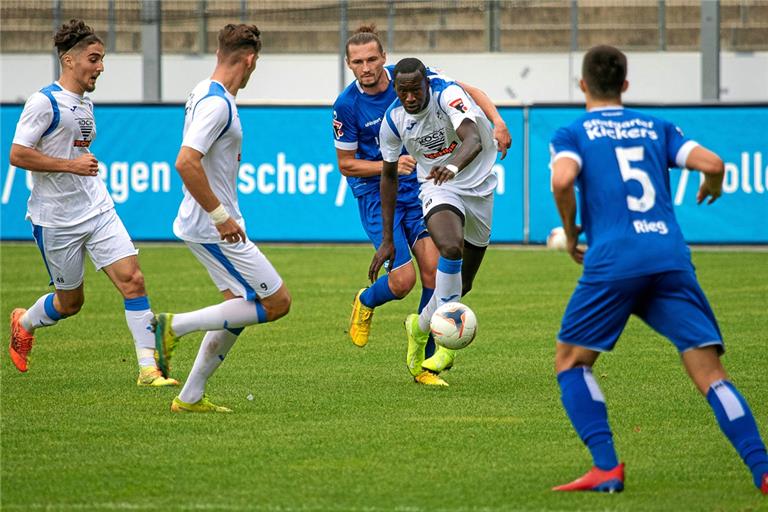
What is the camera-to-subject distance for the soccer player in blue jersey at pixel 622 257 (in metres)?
5.66

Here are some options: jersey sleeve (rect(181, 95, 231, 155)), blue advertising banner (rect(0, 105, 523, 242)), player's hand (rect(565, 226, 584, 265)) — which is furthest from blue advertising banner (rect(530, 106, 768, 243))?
player's hand (rect(565, 226, 584, 265))

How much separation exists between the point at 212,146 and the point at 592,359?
268cm

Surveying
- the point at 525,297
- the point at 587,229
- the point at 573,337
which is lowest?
the point at 525,297

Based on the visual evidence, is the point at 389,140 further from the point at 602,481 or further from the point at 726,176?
the point at 726,176

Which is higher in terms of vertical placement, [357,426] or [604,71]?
[604,71]

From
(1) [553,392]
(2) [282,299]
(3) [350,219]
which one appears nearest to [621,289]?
(2) [282,299]

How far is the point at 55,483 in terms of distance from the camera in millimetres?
6129

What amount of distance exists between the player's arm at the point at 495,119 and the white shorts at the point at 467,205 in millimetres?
376

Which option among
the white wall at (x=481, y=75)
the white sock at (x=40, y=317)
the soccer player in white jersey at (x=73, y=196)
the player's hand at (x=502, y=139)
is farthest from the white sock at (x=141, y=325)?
the white wall at (x=481, y=75)

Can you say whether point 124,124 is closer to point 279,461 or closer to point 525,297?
point 525,297

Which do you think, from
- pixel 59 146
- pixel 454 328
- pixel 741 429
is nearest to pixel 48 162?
pixel 59 146

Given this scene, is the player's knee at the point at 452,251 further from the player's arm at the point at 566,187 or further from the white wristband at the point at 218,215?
the player's arm at the point at 566,187

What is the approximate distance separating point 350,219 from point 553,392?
1109cm

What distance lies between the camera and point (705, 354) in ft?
18.9
